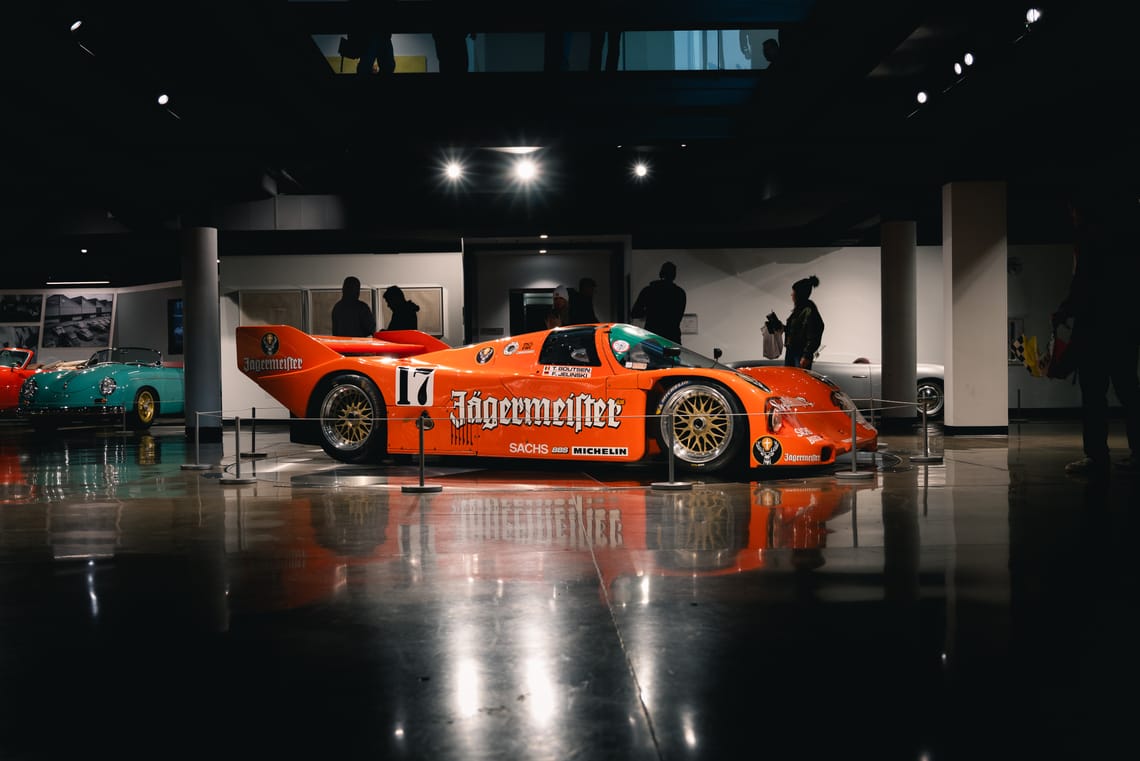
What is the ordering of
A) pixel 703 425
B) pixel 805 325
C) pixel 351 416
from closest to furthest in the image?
pixel 703 425, pixel 351 416, pixel 805 325

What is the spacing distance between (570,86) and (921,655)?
8.86 meters

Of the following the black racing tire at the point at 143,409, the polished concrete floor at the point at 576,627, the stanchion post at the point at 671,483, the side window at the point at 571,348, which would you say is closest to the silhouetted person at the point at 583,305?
the side window at the point at 571,348

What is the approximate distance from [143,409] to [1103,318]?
562 inches

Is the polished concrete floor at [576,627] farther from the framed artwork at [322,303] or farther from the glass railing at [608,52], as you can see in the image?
the framed artwork at [322,303]

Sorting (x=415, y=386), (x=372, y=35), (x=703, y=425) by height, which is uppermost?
(x=372, y=35)

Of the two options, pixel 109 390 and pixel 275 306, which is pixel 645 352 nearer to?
pixel 275 306

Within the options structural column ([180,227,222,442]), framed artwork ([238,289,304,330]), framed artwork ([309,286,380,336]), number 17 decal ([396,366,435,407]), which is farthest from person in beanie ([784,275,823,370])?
framed artwork ([238,289,304,330])

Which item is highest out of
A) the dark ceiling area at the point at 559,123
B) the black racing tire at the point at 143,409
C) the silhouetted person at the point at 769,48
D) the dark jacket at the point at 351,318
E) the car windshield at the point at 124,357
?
the silhouetted person at the point at 769,48

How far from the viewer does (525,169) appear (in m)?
14.1

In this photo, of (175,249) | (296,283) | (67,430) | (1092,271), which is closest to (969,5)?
(1092,271)

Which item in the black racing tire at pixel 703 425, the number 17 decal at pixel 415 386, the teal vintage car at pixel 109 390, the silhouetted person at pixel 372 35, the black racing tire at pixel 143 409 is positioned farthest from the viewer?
the black racing tire at pixel 143 409

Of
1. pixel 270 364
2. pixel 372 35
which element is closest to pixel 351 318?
pixel 270 364

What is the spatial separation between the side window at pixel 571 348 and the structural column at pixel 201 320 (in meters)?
6.98

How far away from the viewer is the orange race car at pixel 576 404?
26.3ft
